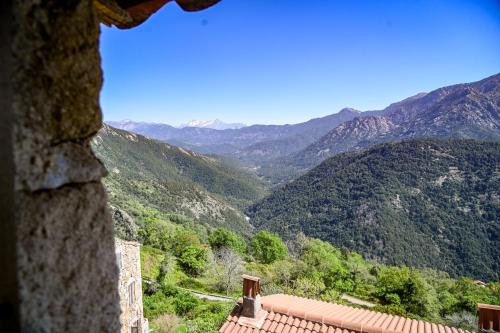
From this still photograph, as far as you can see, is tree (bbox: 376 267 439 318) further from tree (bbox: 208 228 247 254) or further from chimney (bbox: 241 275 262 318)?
chimney (bbox: 241 275 262 318)

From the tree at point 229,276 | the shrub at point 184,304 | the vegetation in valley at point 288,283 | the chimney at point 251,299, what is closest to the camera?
the chimney at point 251,299

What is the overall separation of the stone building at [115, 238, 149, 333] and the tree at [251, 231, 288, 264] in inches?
1542

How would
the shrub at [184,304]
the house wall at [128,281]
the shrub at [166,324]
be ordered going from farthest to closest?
the shrub at [184,304] → the shrub at [166,324] → the house wall at [128,281]

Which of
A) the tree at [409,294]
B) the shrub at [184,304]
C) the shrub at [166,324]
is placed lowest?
the tree at [409,294]

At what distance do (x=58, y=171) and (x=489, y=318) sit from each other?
363 inches

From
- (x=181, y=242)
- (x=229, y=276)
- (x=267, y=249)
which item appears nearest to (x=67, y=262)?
(x=229, y=276)

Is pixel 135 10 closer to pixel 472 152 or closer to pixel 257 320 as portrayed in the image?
pixel 257 320

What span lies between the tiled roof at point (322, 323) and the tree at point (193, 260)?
32.6 m

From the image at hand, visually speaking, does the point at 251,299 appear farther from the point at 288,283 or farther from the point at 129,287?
the point at 288,283

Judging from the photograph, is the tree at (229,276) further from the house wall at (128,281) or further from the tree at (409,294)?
the house wall at (128,281)

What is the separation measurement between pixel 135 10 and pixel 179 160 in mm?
173012

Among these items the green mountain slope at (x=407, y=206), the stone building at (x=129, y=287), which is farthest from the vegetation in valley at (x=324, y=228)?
the stone building at (x=129, y=287)

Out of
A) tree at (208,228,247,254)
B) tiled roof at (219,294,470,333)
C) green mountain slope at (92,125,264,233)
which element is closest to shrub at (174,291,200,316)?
tiled roof at (219,294,470,333)

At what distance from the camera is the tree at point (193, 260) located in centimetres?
4050
